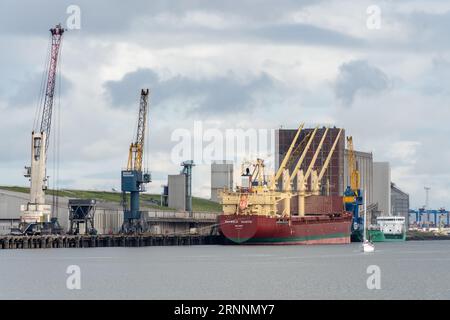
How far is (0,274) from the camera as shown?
9225 cm

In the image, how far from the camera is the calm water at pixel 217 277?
76125mm

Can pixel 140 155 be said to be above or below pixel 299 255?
above

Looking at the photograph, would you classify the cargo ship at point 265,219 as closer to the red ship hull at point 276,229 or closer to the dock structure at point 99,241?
the red ship hull at point 276,229

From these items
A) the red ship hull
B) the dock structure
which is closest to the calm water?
the dock structure

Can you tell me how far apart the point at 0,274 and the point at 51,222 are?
6243 centimetres

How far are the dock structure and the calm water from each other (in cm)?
1632

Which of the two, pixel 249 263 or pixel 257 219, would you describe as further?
pixel 257 219

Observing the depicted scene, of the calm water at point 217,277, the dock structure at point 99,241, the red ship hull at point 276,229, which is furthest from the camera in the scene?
the red ship hull at point 276,229

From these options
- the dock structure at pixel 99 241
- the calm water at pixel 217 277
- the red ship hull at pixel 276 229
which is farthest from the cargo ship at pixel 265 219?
the calm water at pixel 217 277

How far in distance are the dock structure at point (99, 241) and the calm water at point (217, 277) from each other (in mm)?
16324

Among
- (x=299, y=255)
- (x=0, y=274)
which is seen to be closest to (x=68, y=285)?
(x=0, y=274)
